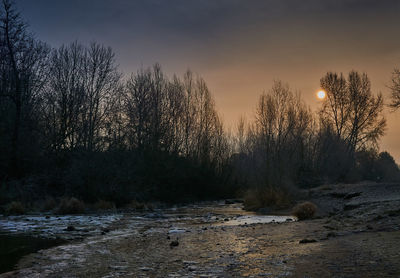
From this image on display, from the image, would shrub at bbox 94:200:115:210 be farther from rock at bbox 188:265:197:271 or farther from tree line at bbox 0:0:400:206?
rock at bbox 188:265:197:271

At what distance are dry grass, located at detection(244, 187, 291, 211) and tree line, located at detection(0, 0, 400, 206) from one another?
1.22 feet

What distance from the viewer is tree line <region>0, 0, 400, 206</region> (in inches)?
889

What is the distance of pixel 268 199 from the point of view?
1881 centimetres

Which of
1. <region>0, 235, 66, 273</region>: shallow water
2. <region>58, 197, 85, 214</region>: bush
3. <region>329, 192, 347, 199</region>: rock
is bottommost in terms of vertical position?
<region>0, 235, 66, 273</region>: shallow water

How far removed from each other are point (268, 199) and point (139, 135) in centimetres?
1579

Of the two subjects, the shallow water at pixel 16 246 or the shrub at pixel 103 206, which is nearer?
the shallow water at pixel 16 246

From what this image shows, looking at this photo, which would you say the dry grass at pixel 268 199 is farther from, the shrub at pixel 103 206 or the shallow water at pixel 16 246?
the shallow water at pixel 16 246

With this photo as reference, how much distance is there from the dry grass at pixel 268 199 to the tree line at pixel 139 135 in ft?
1.22

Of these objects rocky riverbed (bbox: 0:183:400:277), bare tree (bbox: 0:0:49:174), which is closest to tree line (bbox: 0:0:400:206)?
bare tree (bbox: 0:0:49:174)

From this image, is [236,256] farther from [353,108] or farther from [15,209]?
[353,108]

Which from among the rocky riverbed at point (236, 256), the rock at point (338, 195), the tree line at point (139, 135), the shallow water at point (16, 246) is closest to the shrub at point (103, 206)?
the tree line at point (139, 135)

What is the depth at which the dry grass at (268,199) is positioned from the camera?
18.4 meters

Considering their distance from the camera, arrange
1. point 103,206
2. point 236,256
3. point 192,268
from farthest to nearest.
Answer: point 103,206 < point 236,256 < point 192,268

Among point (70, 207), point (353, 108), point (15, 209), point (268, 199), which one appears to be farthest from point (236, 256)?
point (353, 108)
